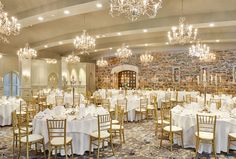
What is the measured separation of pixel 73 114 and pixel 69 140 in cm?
111

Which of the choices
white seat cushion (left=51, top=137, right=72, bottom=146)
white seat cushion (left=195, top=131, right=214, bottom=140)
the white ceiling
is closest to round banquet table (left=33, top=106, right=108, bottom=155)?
white seat cushion (left=51, top=137, right=72, bottom=146)

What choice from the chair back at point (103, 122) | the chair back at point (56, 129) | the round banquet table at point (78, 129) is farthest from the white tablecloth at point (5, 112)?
the chair back at point (103, 122)

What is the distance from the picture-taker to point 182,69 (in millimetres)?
14508

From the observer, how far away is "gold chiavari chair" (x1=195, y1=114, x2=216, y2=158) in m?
4.60

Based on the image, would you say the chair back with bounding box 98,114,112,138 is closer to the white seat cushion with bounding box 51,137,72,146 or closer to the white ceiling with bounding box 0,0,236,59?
the white seat cushion with bounding box 51,137,72,146

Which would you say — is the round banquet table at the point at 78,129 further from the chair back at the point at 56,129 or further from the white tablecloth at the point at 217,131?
the white tablecloth at the point at 217,131

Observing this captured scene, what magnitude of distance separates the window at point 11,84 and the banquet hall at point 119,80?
0.07 metres

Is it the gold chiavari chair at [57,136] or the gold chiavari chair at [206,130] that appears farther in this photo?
the gold chiavari chair at [206,130]

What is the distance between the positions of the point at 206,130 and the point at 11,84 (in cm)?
1455

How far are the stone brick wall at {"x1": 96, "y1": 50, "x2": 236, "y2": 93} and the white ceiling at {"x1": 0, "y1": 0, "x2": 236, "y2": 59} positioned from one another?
46.9 inches

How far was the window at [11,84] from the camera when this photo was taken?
50.2 feet

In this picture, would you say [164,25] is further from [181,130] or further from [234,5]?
[181,130]

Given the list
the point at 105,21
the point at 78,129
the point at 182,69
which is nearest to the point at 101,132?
the point at 78,129

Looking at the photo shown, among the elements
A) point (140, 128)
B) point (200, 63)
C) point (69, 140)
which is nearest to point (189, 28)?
point (140, 128)
